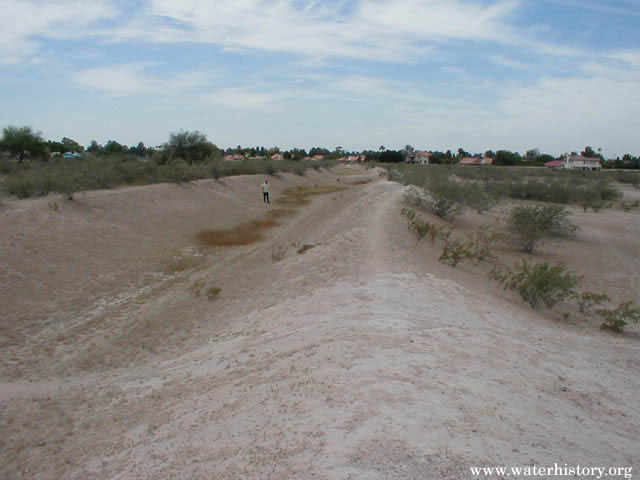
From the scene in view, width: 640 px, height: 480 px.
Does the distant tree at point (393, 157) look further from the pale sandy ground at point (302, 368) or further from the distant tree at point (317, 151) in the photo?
the pale sandy ground at point (302, 368)

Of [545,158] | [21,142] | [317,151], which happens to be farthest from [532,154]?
[21,142]

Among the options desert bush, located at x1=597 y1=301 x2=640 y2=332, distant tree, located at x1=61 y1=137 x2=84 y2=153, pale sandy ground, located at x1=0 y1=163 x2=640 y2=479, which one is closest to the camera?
pale sandy ground, located at x1=0 y1=163 x2=640 y2=479

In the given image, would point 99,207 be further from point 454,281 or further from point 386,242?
point 454,281

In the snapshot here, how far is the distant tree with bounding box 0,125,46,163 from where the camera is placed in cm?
4991

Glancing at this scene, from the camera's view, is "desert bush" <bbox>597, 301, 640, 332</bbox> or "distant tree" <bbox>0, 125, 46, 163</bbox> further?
"distant tree" <bbox>0, 125, 46, 163</bbox>

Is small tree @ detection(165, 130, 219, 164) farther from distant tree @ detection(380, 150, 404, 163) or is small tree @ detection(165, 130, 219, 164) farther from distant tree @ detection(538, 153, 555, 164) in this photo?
distant tree @ detection(538, 153, 555, 164)

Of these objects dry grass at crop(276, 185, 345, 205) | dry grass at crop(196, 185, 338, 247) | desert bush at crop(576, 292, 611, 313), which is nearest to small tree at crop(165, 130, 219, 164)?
dry grass at crop(276, 185, 345, 205)

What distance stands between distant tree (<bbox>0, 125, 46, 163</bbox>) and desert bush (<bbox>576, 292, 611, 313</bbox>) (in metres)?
54.2

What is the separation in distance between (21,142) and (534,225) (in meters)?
51.3

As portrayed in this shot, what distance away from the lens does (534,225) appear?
765 inches

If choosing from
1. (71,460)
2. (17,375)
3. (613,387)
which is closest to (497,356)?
(613,387)

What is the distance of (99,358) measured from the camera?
31.7 ft

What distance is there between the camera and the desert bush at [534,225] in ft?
61.8

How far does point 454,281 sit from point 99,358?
26.5ft
